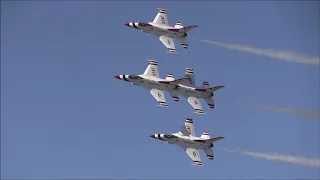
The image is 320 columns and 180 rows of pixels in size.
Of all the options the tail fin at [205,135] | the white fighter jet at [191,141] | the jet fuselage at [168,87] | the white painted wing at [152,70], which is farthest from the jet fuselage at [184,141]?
the white painted wing at [152,70]

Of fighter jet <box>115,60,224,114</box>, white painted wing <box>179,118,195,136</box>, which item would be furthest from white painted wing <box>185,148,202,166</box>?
fighter jet <box>115,60,224,114</box>

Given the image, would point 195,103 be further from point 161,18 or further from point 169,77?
point 161,18

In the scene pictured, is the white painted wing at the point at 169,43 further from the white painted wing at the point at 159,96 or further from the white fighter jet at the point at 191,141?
the white fighter jet at the point at 191,141

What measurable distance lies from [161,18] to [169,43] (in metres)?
5.64

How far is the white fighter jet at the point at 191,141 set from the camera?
132000 mm

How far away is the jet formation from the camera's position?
132 meters

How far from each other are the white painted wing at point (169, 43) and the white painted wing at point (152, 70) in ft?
11.9

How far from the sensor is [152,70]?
13588cm

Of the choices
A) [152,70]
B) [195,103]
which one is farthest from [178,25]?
[195,103]

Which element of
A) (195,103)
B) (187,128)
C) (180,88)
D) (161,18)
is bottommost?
(187,128)

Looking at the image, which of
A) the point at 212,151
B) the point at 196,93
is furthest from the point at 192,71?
the point at 212,151

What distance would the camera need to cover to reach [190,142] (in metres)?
133

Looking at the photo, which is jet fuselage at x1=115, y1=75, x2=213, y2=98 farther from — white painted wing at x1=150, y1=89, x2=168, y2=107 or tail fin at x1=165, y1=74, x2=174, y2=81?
tail fin at x1=165, y1=74, x2=174, y2=81

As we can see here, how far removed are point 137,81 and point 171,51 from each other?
22.0 feet
